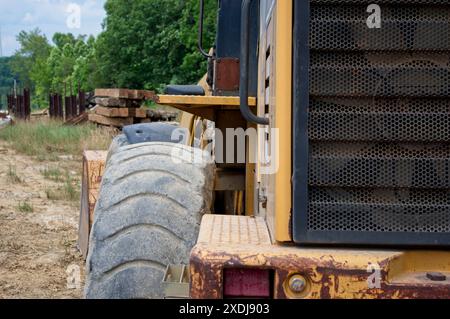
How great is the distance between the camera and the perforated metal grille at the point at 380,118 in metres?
2.94

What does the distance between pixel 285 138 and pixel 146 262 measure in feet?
3.36

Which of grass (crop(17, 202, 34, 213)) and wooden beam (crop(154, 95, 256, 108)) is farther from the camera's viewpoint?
grass (crop(17, 202, 34, 213))

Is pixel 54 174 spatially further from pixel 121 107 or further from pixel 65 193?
pixel 121 107

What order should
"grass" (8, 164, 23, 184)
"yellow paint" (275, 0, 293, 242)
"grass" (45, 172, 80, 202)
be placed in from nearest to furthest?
1. "yellow paint" (275, 0, 293, 242)
2. "grass" (45, 172, 80, 202)
3. "grass" (8, 164, 23, 184)

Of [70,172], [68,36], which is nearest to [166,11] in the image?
[70,172]

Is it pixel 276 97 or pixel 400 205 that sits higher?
pixel 276 97

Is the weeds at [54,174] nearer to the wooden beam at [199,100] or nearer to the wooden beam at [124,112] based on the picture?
the wooden beam at [124,112]

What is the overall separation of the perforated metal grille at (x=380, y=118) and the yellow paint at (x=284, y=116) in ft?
0.29

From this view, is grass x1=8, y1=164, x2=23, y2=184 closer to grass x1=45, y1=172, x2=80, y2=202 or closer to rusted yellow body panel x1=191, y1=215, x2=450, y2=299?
grass x1=45, y1=172, x2=80, y2=202

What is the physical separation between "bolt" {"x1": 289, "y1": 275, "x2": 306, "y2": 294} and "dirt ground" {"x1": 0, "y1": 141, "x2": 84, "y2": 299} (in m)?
3.37

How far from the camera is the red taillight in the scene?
9.60 ft

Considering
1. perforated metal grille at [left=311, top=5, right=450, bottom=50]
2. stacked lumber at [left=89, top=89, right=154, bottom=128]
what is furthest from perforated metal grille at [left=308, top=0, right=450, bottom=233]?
stacked lumber at [left=89, top=89, right=154, bottom=128]

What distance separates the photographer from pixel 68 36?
108m

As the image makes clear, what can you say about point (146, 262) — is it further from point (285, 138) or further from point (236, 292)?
point (285, 138)
